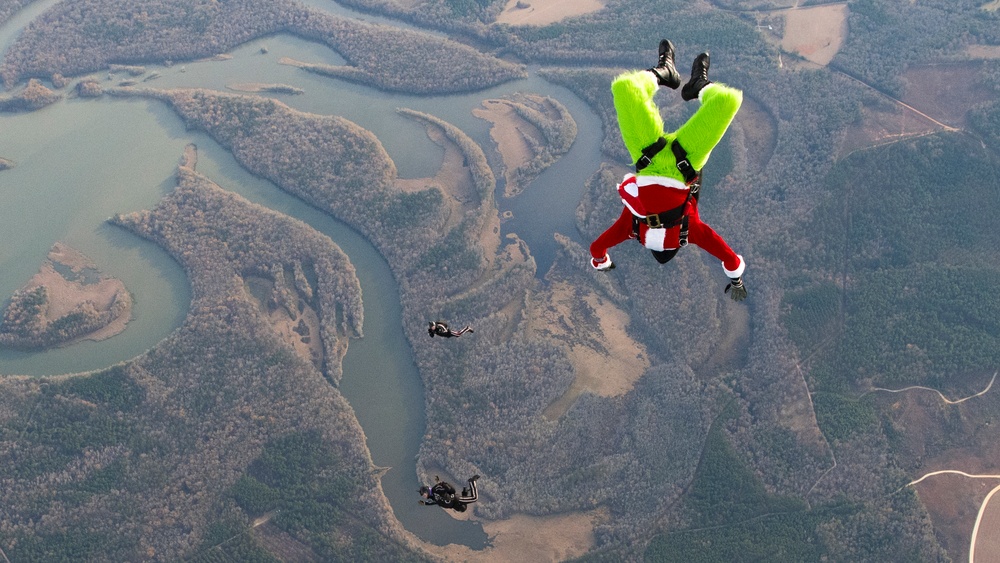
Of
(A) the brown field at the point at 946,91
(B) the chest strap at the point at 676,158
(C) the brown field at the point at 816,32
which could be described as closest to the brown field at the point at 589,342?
(A) the brown field at the point at 946,91

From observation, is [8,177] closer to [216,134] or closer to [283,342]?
[216,134]

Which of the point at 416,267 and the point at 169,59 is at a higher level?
the point at 169,59

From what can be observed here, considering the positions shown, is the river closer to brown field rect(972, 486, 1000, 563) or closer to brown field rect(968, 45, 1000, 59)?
brown field rect(972, 486, 1000, 563)

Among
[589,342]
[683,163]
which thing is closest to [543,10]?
[589,342]

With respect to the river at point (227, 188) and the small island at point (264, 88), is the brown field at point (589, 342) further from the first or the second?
the small island at point (264, 88)

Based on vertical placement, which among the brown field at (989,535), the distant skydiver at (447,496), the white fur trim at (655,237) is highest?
the white fur trim at (655,237)

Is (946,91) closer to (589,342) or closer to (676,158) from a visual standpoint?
(589,342)

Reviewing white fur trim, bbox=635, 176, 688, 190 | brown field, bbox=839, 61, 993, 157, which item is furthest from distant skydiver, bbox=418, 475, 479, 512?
brown field, bbox=839, 61, 993, 157

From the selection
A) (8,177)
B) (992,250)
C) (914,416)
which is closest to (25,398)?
(8,177)
